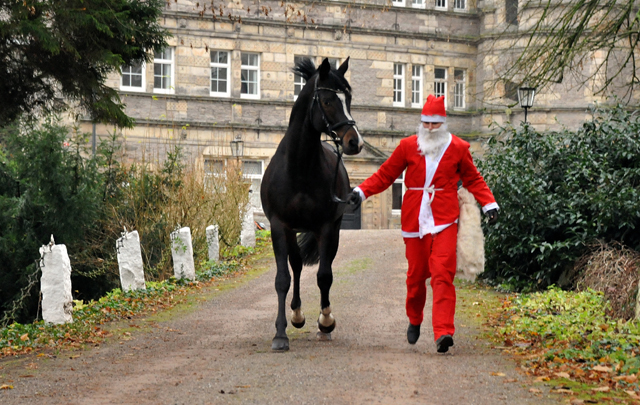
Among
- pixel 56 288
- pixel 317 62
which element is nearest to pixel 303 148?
pixel 56 288

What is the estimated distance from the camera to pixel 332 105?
7.73 metres

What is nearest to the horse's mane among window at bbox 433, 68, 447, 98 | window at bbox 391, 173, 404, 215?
window at bbox 391, 173, 404, 215

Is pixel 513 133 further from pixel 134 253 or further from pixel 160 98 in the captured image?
pixel 160 98

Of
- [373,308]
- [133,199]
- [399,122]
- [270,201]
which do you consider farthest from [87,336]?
[399,122]

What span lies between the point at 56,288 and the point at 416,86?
3006 centimetres

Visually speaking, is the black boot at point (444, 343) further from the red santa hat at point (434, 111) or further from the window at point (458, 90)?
the window at point (458, 90)

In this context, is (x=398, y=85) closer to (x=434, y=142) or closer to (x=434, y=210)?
(x=434, y=142)

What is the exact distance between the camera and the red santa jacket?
306 inches

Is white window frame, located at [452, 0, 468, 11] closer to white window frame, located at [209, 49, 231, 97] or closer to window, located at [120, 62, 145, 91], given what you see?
white window frame, located at [209, 49, 231, 97]

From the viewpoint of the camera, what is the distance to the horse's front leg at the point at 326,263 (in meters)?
8.17

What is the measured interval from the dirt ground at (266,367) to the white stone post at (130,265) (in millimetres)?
2220

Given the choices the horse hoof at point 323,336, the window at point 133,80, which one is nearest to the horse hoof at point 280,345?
the horse hoof at point 323,336

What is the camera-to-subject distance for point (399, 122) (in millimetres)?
37750

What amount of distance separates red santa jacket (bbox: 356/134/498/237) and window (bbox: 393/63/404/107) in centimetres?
3024
